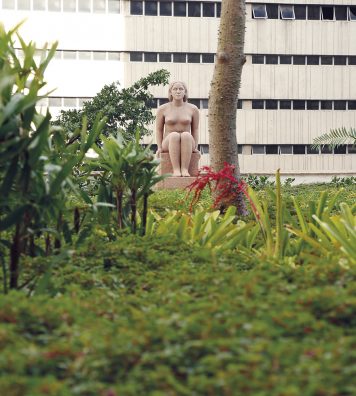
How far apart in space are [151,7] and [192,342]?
121ft

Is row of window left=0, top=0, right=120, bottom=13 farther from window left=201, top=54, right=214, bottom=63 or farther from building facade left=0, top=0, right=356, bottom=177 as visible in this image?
window left=201, top=54, right=214, bottom=63

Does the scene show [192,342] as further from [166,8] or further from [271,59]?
[271,59]

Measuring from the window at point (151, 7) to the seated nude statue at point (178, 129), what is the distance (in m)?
21.7

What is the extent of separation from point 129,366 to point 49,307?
2.03 ft

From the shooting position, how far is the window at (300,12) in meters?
39.0

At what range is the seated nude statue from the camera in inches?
639

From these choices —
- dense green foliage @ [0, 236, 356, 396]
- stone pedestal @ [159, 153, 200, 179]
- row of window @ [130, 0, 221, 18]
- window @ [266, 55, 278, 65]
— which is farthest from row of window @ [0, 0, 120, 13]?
dense green foliage @ [0, 236, 356, 396]

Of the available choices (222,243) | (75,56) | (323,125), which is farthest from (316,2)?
(222,243)

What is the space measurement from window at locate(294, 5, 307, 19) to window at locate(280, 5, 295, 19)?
185 mm

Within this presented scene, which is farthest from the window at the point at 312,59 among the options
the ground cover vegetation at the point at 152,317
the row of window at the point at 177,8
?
the ground cover vegetation at the point at 152,317

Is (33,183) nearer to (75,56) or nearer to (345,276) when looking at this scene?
(345,276)

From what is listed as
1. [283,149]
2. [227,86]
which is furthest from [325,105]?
[227,86]

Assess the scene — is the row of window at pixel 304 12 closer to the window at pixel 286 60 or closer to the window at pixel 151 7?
the window at pixel 286 60

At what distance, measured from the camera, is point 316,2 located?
128ft
